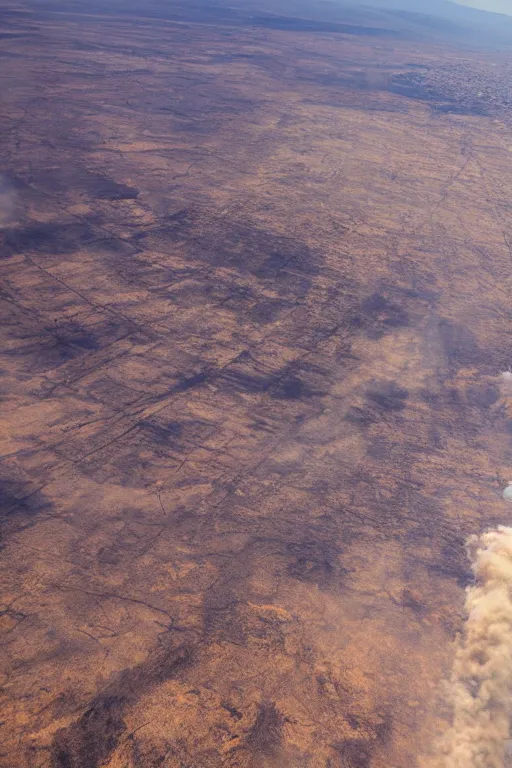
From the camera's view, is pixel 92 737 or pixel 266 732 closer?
pixel 92 737

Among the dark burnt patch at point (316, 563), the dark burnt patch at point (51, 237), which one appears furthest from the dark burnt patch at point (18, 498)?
the dark burnt patch at point (51, 237)

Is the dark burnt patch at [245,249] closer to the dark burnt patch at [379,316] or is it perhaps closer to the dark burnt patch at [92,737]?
the dark burnt patch at [379,316]

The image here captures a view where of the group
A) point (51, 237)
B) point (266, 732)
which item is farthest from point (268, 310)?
point (266, 732)

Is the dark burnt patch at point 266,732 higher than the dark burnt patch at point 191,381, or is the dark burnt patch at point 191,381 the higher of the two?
the dark burnt patch at point 191,381

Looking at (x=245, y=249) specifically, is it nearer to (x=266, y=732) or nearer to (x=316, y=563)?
(x=316, y=563)

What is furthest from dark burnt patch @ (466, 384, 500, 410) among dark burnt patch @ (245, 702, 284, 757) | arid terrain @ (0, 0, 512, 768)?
dark burnt patch @ (245, 702, 284, 757)

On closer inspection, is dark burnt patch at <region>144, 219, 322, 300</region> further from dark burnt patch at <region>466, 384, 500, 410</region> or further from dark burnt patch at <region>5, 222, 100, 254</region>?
dark burnt patch at <region>466, 384, 500, 410</region>

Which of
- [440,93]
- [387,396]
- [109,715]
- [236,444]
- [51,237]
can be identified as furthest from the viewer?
[440,93]
